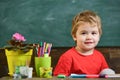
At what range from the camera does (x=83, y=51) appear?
1654 millimetres

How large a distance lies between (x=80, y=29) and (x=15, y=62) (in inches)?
16.0

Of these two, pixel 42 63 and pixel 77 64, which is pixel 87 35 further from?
pixel 42 63

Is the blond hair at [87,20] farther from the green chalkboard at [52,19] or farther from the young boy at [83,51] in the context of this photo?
the green chalkboard at [52,19]

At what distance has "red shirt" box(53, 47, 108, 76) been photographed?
1559 mm

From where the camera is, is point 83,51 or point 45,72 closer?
point 45,72

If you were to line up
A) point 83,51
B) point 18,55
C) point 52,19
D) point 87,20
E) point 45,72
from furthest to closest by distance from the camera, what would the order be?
point 52,19
point 83,51
point 87,20
point 18,55
point 45,72

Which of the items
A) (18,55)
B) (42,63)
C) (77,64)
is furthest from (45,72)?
(77,64)

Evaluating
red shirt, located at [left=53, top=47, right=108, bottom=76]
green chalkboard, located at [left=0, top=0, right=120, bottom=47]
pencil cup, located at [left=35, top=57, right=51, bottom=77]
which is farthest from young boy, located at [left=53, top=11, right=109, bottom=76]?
green chalkboard, located at [left=0, top=0, right=120, bottom=47]

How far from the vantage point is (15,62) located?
1454mm

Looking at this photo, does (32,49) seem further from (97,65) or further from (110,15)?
(110,15)

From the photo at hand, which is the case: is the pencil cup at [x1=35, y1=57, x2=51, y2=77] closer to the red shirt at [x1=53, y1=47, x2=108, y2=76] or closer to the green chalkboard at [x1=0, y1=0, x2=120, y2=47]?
the red shirt at [x1=53, y1=47, x2=108, y2=76]

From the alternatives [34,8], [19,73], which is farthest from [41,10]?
[19,73]

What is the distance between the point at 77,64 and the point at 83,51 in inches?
4.1

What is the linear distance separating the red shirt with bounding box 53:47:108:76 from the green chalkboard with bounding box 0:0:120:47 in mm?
488
